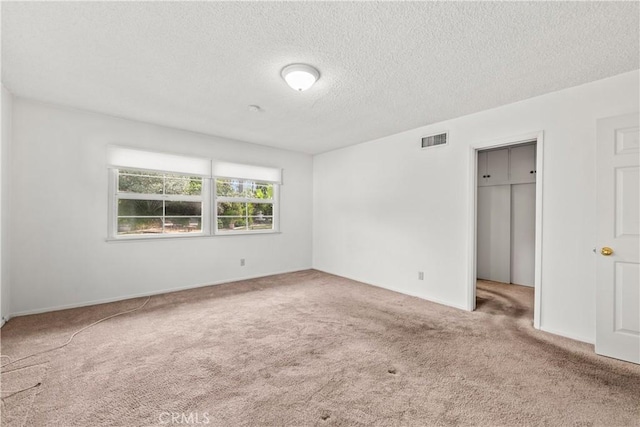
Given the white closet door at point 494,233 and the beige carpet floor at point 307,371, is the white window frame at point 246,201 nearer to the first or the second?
the beige carpet floor at point 307,371

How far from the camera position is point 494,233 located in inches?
204

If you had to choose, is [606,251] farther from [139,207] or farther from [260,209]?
[139,207]

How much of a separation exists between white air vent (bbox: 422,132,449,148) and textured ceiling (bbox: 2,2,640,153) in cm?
41

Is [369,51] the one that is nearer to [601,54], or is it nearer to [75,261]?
[601,54]

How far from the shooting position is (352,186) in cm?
529

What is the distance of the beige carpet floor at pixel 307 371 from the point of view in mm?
1711

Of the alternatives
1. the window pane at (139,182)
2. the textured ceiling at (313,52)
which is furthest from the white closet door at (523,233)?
the window pane at (139,182)

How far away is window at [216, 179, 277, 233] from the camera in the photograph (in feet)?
16.2

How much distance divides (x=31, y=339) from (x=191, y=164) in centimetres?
282

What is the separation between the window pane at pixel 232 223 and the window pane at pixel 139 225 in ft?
3.21

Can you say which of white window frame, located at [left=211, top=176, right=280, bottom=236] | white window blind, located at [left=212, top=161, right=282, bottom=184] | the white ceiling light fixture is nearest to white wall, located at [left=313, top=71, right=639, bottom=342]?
white window frame, located at [left=211, top=176, right=280, bottom=236]

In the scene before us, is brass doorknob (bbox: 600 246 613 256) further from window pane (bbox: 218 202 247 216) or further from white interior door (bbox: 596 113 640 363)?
window pane (bbox: 218 202 247 216)

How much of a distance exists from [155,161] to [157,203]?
65 cm

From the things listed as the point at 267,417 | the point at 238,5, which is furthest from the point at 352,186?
the point at 267,417
